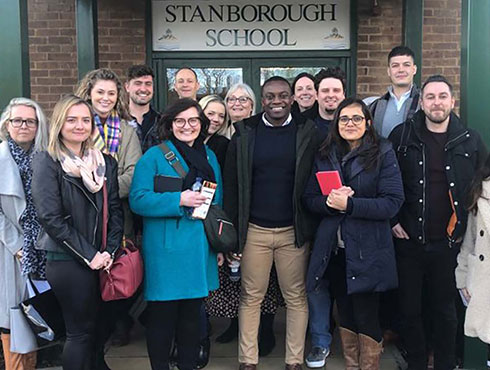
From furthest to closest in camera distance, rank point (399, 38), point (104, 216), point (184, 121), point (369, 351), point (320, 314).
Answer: point (399, 38), point (320, 314), point (369, 351), point (184, 121), point (104, 216)

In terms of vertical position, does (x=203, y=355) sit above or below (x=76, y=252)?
below

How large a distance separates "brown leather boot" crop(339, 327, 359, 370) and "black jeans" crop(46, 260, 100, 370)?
1.64m

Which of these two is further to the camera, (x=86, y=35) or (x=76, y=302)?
(x=86, y=35)

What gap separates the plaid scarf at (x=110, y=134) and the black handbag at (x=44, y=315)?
3.17 feet

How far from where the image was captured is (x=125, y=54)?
270 inches

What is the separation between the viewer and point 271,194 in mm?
3627

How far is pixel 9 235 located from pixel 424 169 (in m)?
2.62

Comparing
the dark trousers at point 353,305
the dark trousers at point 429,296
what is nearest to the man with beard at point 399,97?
the dark trousers at point 429,296

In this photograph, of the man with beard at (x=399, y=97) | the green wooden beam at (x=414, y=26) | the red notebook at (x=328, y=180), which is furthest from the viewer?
the green wooden beam at (x=414, y=26)

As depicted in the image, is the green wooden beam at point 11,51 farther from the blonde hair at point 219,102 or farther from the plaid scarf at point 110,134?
the blonde hair at point 219,102

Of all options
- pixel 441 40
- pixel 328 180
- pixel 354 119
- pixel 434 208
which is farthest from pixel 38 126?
pixel 441 40

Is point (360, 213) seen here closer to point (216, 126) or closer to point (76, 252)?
point (216, 126)

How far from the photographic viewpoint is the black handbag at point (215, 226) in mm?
3438

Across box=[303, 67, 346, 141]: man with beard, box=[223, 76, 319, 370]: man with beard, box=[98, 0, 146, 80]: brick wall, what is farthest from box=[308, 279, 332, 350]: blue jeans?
box=[98, 0, 146, 80]: brick wall
